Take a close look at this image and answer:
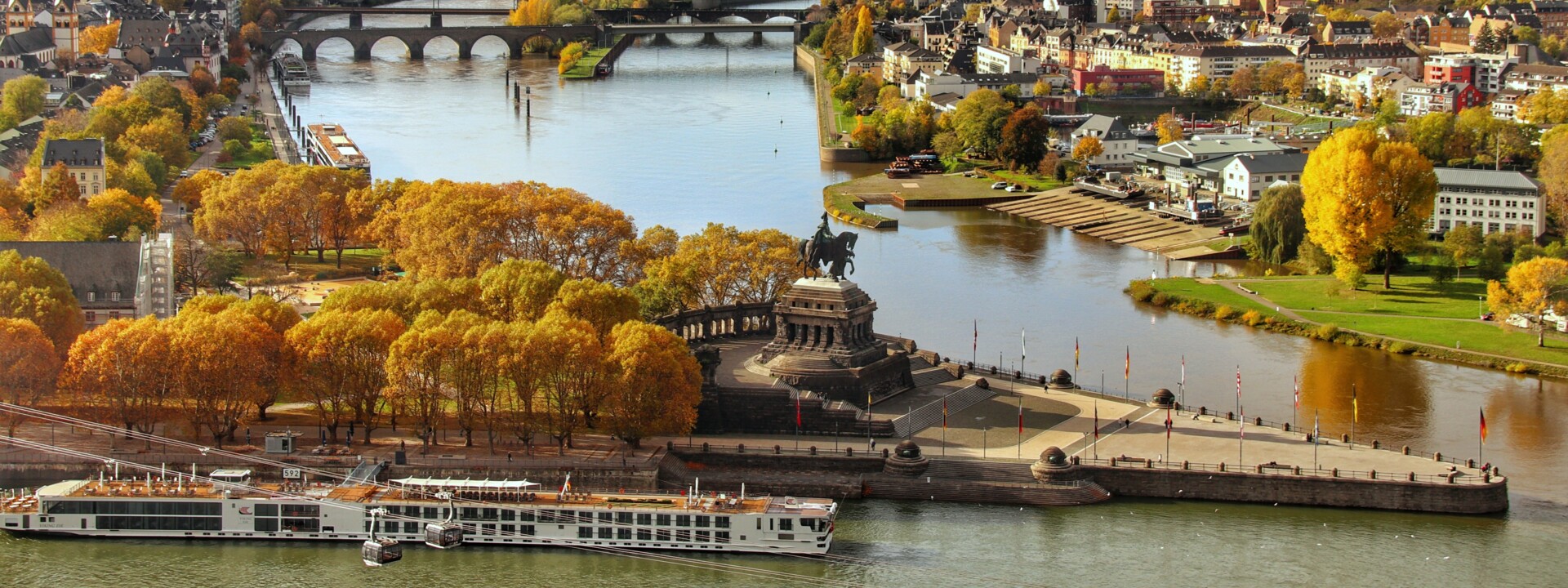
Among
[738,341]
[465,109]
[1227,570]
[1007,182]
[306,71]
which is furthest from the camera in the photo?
[306,71]

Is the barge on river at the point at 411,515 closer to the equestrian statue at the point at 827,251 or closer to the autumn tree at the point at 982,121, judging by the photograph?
the equestrian statue at the point at 827,251

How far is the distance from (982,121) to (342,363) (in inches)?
2752

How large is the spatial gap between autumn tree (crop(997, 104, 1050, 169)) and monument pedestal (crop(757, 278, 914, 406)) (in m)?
56.7

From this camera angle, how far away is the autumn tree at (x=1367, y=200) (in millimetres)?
81625

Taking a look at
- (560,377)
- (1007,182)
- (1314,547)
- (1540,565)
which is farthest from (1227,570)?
(1007,182)

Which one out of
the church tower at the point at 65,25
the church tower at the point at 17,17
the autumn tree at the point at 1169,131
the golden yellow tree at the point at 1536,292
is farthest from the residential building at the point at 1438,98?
the church tower at the point at 17,17

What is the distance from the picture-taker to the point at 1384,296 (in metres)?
80.9

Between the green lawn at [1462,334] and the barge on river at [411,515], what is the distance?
99.0ft

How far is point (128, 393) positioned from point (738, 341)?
18327mm

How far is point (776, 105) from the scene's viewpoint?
151 metres

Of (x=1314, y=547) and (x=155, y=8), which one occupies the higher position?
(x=155, y=8)

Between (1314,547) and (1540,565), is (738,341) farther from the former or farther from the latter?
(1540,565)

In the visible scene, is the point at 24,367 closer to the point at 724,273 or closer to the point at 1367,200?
the point at 724,273

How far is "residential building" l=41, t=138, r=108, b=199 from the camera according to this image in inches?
3661
